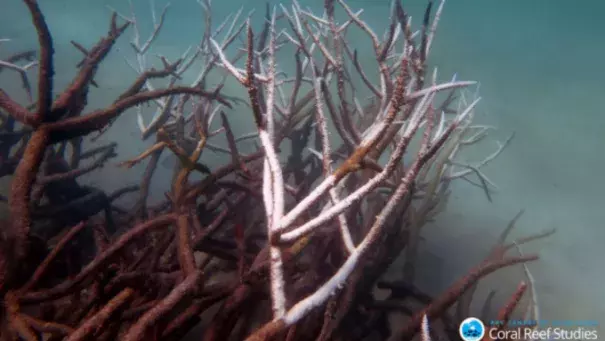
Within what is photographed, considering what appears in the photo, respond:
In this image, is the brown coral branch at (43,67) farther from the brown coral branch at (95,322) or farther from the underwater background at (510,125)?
the underwater background at (510,125)

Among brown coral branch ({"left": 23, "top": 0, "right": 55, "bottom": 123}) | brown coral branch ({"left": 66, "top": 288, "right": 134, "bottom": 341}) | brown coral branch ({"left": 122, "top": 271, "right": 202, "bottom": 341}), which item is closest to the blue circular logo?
brown coral branch ({"left": 122, "top": 271, "right": 202, "bottom": 341})

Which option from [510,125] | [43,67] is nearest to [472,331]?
[43,67]

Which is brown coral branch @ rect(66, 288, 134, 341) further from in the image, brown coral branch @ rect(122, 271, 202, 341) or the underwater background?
the underwater background

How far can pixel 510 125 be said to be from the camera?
9922mm

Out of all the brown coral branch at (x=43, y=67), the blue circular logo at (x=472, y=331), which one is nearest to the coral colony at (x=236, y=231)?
the brown coral branch at (x=43, y=67)

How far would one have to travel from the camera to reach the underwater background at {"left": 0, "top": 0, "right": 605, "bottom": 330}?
414 cm

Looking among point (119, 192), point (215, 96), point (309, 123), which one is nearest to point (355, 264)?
point (215, 96)

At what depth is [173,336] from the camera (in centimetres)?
192

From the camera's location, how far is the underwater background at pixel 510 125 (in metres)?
4.14

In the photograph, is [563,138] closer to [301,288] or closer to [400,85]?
[301,288]

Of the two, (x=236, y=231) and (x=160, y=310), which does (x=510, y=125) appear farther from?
(x=160, y=310)

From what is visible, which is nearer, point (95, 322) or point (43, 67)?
point (95, 322)

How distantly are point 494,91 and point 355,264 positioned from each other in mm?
12914

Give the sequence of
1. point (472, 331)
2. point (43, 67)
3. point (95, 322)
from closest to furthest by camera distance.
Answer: point (95, 322) → point (43, 67) → point (472, 331)
